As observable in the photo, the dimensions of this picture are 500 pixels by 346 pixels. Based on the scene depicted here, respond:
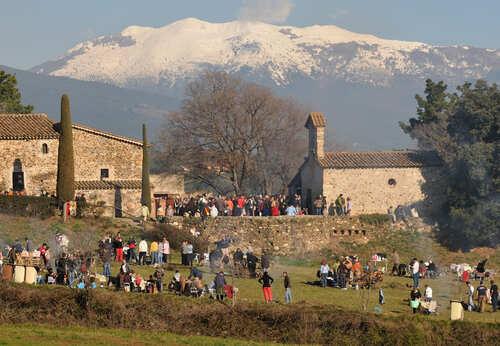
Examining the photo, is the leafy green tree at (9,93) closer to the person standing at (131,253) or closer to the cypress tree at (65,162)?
the cypress tree at (65,162)

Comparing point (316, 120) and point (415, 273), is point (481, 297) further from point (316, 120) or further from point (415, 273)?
point (316, 120)

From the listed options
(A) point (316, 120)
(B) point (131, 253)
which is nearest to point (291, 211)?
(A) point (316, 120)

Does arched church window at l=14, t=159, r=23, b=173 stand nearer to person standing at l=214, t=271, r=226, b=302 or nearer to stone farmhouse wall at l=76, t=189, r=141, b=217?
stone farmhouse wall at l=76, t=189, r=141, b=217

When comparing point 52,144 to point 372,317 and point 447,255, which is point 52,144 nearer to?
point 447,255

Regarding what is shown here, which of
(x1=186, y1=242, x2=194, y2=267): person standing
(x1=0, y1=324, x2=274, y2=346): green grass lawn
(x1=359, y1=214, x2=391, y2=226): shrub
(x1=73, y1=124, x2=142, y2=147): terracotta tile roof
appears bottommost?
(x1=0, y1=324, x2=274, y2=346): green grass lawn

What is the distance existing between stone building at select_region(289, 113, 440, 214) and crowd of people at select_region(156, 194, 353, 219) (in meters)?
0.75

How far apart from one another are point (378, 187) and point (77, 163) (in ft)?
51.7

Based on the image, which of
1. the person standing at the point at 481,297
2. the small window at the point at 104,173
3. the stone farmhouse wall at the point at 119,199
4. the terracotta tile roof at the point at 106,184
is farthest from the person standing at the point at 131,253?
the person standing at the point at 481,297

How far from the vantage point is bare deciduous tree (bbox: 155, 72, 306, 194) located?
72500 millimetres

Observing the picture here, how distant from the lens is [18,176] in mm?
57188

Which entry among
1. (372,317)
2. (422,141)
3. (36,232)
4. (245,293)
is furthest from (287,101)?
(372,317)

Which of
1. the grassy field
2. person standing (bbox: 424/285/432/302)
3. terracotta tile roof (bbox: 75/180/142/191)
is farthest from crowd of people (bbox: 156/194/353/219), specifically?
person standing (bbox: 424/285/432/302)

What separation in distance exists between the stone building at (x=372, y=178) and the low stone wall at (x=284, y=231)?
75.9 inches

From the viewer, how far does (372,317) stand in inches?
1347
